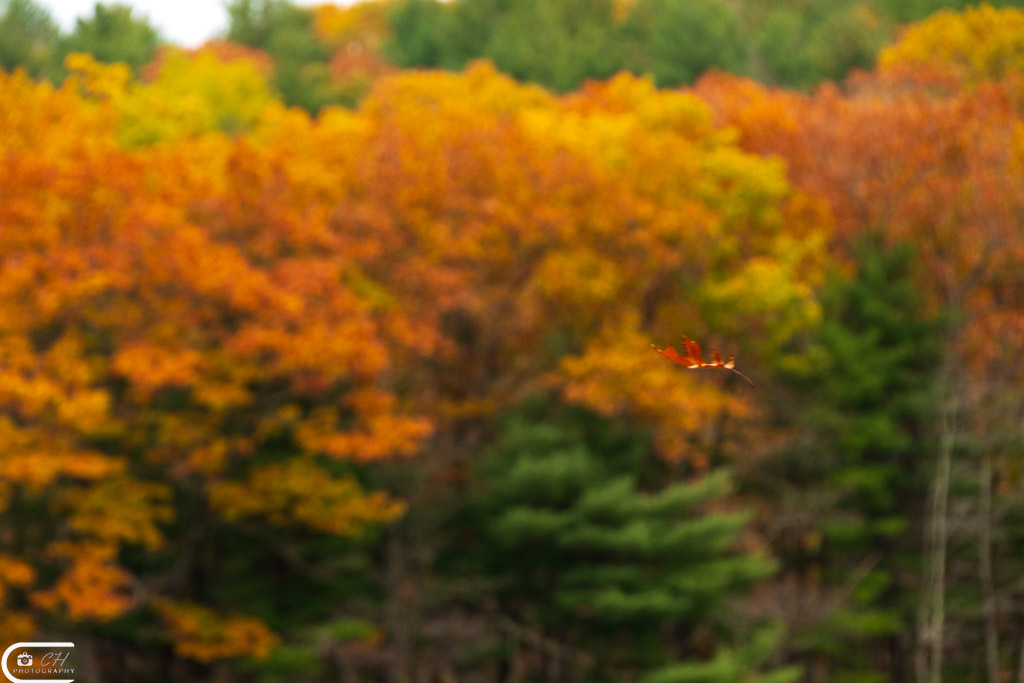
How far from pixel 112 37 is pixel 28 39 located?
4.64 meters

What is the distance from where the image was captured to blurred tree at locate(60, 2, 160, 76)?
76.4 feet

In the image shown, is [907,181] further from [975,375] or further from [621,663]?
[621,663]

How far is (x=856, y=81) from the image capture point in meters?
23.2

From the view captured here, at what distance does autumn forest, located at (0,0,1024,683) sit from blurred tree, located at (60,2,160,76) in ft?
4.11

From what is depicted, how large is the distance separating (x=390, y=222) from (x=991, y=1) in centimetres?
934

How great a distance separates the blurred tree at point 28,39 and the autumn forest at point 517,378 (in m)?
0.11

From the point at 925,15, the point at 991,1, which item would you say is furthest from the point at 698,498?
the point at 925,15

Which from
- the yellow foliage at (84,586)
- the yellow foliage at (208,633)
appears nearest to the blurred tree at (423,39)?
the yellow foliage at (208,633)

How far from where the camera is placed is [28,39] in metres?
20.3

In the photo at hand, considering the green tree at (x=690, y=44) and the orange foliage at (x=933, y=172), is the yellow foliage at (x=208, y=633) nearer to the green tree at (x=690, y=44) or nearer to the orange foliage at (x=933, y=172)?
the orange foliage at (x=933, y=172)

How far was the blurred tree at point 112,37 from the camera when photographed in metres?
23.3

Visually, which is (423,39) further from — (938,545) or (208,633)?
(208,633)

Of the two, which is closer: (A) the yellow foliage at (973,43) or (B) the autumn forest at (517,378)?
(B) the autumn forest at (517,378)

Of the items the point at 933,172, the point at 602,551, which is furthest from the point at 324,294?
the point at 933,172
